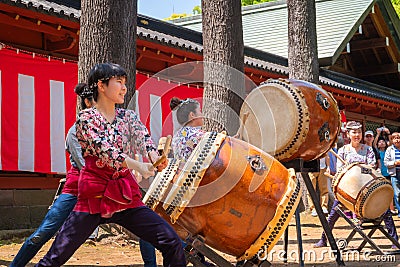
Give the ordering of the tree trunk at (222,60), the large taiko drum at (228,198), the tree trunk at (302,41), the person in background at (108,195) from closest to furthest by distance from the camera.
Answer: the person in background at (108,195), the large taiko drum at (228,198), the tree trunk at (222,60), the tree trunk at (302,41)

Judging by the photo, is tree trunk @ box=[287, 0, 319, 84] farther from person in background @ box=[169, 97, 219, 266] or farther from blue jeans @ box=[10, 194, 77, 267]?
blue jeans @ box=[10, 194, 77, 267]

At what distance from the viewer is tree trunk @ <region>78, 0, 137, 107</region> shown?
6.05 meters

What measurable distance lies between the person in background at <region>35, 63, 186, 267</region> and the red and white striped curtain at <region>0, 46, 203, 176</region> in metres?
4.04

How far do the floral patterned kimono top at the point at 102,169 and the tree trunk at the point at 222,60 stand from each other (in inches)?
159

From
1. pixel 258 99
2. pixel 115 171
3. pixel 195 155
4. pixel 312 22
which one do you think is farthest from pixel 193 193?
pixel 312 22

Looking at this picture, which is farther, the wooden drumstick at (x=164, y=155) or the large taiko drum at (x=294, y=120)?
the large taiko drum at (x=294, y=120)

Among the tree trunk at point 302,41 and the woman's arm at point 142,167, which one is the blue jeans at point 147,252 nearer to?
the woman's arm at point 142,167

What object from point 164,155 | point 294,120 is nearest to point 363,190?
point 294,120

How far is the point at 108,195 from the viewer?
330cm

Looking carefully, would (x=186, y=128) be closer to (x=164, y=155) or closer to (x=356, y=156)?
(x=164, y=155)

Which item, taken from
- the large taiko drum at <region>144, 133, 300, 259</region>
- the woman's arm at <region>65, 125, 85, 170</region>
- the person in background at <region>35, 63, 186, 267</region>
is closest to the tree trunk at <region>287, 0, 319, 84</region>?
the woman's arm at <region>65, 125, 85, 170</region>

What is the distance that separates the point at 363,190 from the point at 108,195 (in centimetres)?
377

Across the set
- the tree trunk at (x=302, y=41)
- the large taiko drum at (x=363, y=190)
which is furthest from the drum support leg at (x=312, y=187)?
the tree trunk at (x=302, y=41)

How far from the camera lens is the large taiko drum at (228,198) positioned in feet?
12.3
